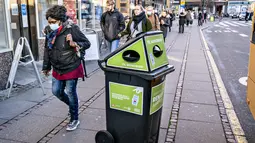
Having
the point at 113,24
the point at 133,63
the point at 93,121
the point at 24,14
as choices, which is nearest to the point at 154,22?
the point at 113,24

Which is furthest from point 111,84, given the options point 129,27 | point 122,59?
point 129,27

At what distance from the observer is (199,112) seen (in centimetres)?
467

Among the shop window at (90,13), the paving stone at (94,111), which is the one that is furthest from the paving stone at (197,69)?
the shop window at (90,13)

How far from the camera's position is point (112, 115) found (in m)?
3.06

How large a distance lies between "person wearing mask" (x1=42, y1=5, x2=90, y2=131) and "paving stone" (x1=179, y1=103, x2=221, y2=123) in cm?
188

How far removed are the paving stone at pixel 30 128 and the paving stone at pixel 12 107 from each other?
30 centimetres

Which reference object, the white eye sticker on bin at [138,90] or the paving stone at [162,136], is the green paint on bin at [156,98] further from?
the paving stone at [162,136]

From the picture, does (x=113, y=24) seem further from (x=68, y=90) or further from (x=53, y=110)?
(x=68, y=90)

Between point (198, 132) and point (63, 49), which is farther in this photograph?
point (198, 132)

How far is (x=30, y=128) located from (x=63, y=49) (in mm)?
1263

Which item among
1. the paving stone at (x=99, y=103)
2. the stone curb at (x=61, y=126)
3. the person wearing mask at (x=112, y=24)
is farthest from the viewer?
the person wearing mask at (x=112, y=24)

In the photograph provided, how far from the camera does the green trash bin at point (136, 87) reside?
8.96 feet

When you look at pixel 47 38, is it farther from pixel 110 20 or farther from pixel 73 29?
pixel 110 20

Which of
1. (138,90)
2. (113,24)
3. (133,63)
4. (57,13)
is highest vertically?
(57,13)
